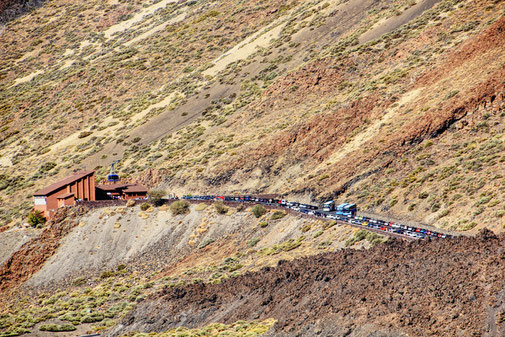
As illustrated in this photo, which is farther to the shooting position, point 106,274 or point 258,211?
point 106,274

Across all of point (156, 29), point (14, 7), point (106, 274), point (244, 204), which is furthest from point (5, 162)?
point (14, 7)

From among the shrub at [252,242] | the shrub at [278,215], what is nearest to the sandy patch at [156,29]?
the shrub at [278,215]

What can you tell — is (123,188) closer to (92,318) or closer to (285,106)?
(285,106)

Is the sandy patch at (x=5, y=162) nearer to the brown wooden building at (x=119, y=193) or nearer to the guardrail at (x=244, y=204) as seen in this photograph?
the brown wooden building at (x=119, y=193)

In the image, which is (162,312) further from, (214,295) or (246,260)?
(246,260)

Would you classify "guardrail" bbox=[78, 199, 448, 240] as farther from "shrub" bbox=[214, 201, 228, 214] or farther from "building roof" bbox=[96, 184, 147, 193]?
"building roof" bbox=[96, 184, 147, 193]

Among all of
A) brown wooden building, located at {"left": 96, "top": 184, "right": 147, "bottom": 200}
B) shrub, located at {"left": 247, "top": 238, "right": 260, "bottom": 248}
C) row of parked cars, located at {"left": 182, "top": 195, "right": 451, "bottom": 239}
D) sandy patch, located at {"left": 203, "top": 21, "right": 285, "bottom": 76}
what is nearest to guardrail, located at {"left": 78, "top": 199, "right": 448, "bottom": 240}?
row of parked cars, located at {"left": 182, "top": 195, "right": 451, "bottom": 239}
